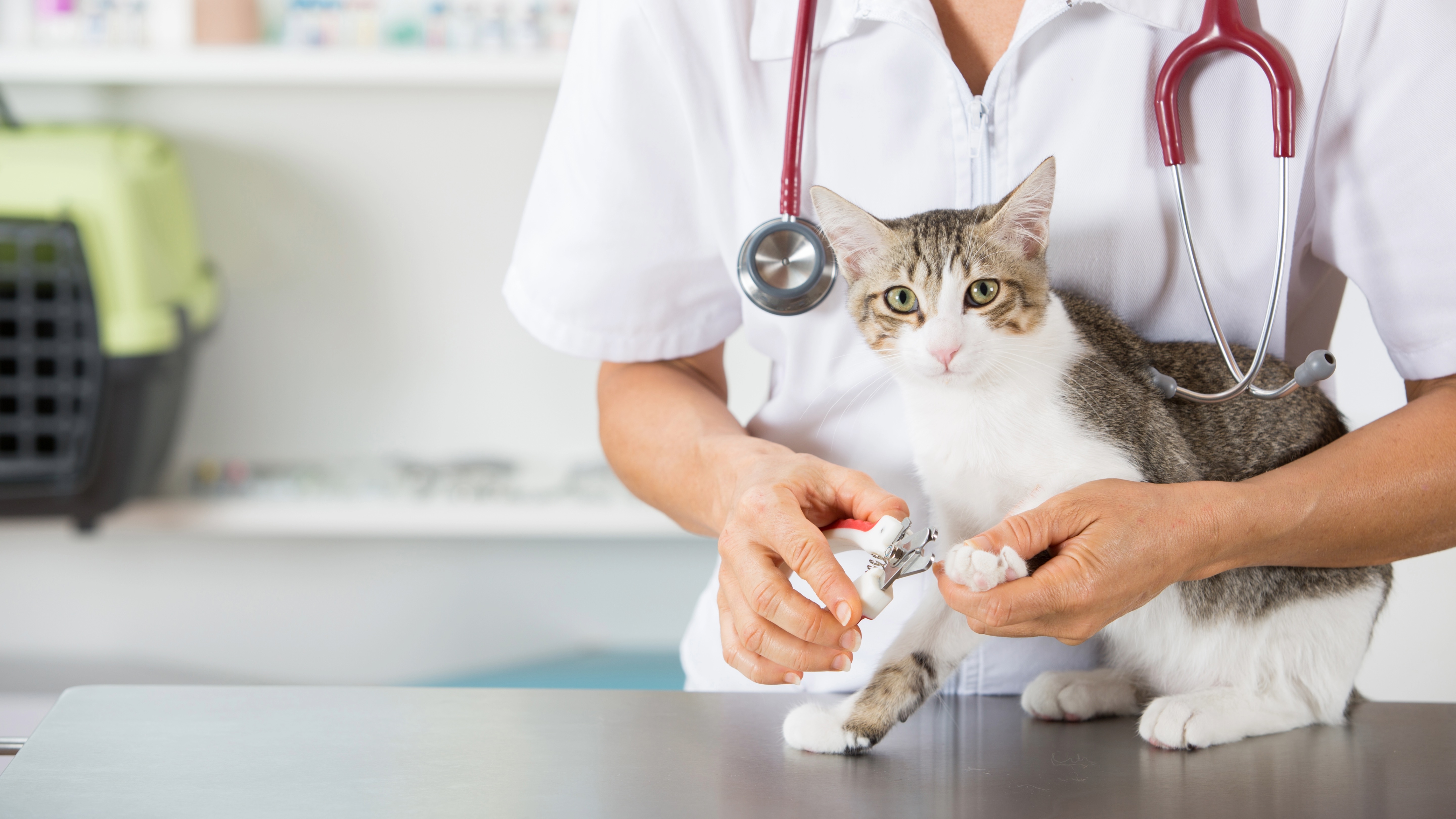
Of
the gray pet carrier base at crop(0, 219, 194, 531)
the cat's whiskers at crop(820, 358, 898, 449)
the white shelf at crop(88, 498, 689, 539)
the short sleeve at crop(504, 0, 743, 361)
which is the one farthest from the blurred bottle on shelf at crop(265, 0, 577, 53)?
the cat's whiskers at crop(820, 358, 898, 449)

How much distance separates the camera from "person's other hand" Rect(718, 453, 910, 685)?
68 cm

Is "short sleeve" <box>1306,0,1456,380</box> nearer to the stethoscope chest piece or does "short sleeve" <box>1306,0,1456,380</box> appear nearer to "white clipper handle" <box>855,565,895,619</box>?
the stethoscope chest piece

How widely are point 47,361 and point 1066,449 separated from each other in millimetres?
1861

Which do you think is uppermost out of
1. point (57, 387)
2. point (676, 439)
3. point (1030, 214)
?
point (1030, 214)

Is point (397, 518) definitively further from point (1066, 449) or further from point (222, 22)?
point (1066, 449)

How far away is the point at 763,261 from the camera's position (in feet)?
2.95

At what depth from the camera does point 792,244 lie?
0.90 metres

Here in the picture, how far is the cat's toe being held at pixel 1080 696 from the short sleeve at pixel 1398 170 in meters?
0.38

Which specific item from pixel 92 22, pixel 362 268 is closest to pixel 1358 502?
pixel 362 268

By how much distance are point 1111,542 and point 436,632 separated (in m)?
1.88

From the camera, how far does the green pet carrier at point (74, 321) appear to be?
1.85 m

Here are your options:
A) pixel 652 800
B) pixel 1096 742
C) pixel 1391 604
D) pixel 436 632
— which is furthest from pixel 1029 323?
pixel 436 632

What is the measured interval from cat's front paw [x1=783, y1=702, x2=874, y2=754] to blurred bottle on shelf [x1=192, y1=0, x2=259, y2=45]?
6.05 feet

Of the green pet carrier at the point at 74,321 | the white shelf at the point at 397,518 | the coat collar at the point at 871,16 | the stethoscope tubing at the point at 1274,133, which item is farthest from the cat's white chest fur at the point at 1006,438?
the green pet carrier at the point at 74,321
